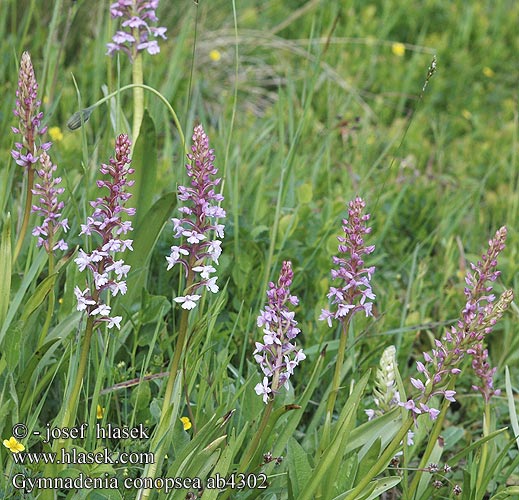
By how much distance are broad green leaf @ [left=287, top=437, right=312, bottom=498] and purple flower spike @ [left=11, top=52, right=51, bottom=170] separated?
0.88m

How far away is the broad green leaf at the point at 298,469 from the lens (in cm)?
179

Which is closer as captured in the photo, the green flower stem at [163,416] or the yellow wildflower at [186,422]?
the green flower stem at [163,416]

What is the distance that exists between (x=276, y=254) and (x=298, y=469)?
41.0 inches

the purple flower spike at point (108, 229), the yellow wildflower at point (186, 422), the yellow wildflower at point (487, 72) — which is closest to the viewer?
the purple flower spike at point (108, 229)

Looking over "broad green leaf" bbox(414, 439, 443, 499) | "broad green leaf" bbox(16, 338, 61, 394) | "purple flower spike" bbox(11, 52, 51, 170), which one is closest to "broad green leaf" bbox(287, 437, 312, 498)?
"broad green leaf" bbox(414, 439, 443, 499)

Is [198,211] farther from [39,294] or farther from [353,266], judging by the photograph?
[39,294]

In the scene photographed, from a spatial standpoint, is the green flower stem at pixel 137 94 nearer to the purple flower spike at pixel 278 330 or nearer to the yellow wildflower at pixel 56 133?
the yellow wildflower at pixel 56 133

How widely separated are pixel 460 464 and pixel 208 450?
1.09m

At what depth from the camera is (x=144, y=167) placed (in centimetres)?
235

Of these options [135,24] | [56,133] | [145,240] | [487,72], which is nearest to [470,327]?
[145,240]

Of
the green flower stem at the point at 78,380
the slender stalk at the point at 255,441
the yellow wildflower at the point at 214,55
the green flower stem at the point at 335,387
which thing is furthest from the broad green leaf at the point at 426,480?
the yellow wildflower at the point at 214,55

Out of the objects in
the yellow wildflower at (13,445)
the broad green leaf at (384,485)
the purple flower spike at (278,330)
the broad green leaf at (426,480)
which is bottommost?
the broad green leaf at (426,480)

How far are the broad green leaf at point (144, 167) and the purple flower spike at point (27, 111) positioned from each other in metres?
0.38

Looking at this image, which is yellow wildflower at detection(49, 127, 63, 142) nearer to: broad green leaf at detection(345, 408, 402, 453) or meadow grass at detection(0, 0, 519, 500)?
meadow grass at detection(0, 0, 519, 500)
